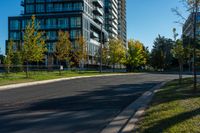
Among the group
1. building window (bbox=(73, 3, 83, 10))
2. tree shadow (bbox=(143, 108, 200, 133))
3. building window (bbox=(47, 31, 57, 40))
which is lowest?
tree shadow (bbox=(143, 108, 200, 133))

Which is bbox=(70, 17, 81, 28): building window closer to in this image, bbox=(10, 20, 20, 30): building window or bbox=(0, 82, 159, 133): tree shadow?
bbox=(10, 20, 20, 30): building window

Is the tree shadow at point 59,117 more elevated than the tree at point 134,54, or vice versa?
the tree at point 134,54

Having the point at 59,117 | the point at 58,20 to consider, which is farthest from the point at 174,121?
the point at 58,20

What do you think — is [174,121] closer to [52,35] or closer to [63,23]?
[63,23]

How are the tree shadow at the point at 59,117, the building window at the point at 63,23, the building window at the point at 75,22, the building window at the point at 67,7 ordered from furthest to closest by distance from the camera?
the building window at the point at 67,7 → the building window at the point at 63,23 → the building window at the point at 75,22 → the tree shadow at the point at 59,117

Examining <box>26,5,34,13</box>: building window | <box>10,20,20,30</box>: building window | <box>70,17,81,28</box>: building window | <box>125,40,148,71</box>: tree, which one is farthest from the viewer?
<box>26,5,34,13</box>: building window

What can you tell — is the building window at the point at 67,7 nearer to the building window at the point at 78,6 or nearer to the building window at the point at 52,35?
the building window at the point at 78,6

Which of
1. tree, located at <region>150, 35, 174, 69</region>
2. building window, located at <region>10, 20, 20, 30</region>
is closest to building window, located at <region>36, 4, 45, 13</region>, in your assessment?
building window, located at <region>10, 20, 20, 30</region>

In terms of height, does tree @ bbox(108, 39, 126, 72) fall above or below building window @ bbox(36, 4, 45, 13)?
below

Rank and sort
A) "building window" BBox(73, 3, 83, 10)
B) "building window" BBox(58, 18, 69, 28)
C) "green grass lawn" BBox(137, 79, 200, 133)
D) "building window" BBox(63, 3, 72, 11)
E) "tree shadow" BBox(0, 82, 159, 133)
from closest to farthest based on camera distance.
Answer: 1. "green grass lawn" BBox(137, 79, 200, 133)
2. "tree shadow" BBox(0, 82, 159, 133)
3. "building window" BBox(58, 18, 69, 28)
4. "building window" BBox(73, 3, 83, 10)
5. "building window" BBox(63, 3, 72, 11)

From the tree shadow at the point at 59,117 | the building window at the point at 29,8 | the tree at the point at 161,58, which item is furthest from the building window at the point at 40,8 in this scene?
the tree shadow at the point at 59,117

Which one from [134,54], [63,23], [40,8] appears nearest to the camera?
[134,54]

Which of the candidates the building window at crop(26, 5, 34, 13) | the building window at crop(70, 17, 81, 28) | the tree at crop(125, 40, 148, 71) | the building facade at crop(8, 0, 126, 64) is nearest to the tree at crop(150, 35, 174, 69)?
the tree at crop(125, 40, 148, 71)

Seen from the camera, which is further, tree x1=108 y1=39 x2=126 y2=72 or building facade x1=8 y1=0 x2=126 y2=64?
building facade x1=8 y1=0 x2=126 y2=64
